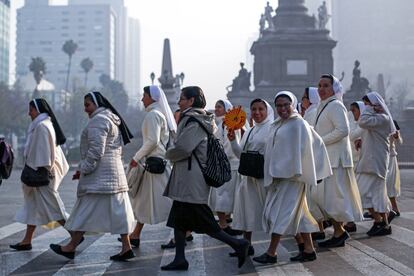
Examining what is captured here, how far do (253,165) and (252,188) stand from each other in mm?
353

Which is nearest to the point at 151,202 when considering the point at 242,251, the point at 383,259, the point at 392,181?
the point at 242,251

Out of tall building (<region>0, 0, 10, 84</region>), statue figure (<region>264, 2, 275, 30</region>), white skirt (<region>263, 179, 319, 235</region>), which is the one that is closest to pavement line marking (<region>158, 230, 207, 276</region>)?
white skirt (<region>263, 179, 319, 235</region>)

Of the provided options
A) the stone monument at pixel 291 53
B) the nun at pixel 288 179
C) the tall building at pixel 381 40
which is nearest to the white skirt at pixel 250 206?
the nun at pixel 288 179

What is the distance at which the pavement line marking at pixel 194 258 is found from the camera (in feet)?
23.3

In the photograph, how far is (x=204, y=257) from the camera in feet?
26.7

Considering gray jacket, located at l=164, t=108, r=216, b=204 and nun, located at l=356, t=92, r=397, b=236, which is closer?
gray jacket, located at l=164, t=108, r=216, b=204

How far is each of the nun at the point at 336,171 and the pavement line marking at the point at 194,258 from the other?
164 centimetres

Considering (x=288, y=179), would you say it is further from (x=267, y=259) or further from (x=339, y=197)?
(x=339, y=197)

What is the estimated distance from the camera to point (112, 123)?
25.8 ft

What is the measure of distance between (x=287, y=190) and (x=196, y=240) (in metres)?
2.47

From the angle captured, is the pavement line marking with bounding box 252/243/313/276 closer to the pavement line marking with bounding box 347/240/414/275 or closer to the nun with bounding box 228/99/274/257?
the nun with bounding box 228/99/274/257

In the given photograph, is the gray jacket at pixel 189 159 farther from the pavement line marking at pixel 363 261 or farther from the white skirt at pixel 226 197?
the white skirt at pixel 226 197

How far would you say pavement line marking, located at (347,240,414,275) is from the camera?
704 cm

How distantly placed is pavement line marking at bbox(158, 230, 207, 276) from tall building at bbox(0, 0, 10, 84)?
12842 centimetres
